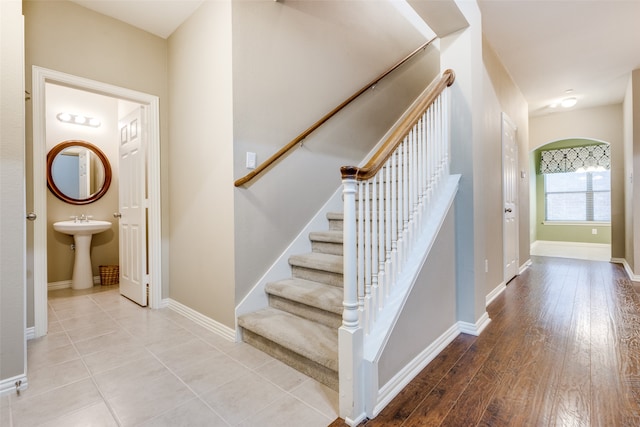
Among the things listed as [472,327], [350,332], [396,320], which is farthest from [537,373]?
[350,332]

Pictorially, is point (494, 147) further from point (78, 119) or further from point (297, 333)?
point (78, 119)

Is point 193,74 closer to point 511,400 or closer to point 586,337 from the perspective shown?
point 511,400

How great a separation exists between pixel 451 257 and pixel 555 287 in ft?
7.71

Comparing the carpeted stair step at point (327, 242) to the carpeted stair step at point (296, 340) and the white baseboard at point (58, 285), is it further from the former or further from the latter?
the white baseboard at point (58, 285)

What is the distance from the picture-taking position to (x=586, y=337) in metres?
2.21

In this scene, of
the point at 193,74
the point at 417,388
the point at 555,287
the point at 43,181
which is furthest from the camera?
the point at 555,287

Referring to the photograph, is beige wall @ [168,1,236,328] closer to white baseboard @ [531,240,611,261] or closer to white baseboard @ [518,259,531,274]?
white baseboard @ [518,259,531,274]

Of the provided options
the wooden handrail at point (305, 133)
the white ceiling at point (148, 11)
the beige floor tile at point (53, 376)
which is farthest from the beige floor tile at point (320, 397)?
the white ceiling at point (148, 11)

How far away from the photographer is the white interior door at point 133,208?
296cm

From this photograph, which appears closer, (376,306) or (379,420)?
(379,420)

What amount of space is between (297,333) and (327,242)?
86cm

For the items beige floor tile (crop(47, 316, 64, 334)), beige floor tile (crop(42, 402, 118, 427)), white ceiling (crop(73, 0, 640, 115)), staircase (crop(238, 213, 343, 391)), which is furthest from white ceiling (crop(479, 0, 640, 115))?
beige floor tile (crop(47, 316, 64, 334))

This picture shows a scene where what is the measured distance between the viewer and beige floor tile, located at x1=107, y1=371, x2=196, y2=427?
1.41 m

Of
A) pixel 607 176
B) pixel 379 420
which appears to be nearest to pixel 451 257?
pixel 379 420
